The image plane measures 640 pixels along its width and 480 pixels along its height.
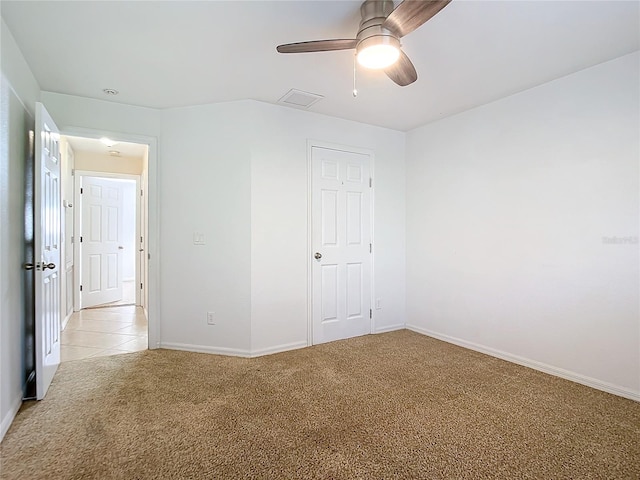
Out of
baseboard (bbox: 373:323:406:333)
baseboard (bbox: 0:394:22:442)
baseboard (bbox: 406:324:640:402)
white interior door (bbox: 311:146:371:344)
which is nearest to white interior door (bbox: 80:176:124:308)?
baseboard (bbox: 0:394:22:442)

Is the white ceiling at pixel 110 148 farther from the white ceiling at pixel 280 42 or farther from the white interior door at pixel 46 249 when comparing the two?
the white interior door at pixel 46 249

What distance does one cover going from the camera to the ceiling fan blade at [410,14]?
4.93 feet

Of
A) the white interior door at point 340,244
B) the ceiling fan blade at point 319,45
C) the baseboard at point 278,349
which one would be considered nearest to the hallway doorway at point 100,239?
the baseboard at point 278,349

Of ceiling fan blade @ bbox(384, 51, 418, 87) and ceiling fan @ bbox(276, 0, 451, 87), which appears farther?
ceiling fan blade @ bbox(384, 51, 418, 87)

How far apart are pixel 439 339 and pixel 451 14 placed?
3067 millimetres

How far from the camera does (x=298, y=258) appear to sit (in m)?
3.53

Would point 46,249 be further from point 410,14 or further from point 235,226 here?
point 410,14

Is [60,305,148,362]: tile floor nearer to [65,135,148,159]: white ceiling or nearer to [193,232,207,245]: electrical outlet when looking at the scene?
[193,232,207,245]: electrical outlet

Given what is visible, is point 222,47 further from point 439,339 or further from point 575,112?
point 439,339

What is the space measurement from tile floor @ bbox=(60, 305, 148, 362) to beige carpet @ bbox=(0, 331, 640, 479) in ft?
1.24

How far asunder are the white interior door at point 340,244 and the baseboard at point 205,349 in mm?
764

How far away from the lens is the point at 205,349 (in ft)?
11.0

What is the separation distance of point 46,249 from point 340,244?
2.57 meters

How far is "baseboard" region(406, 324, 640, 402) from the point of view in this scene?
2.46 metres
